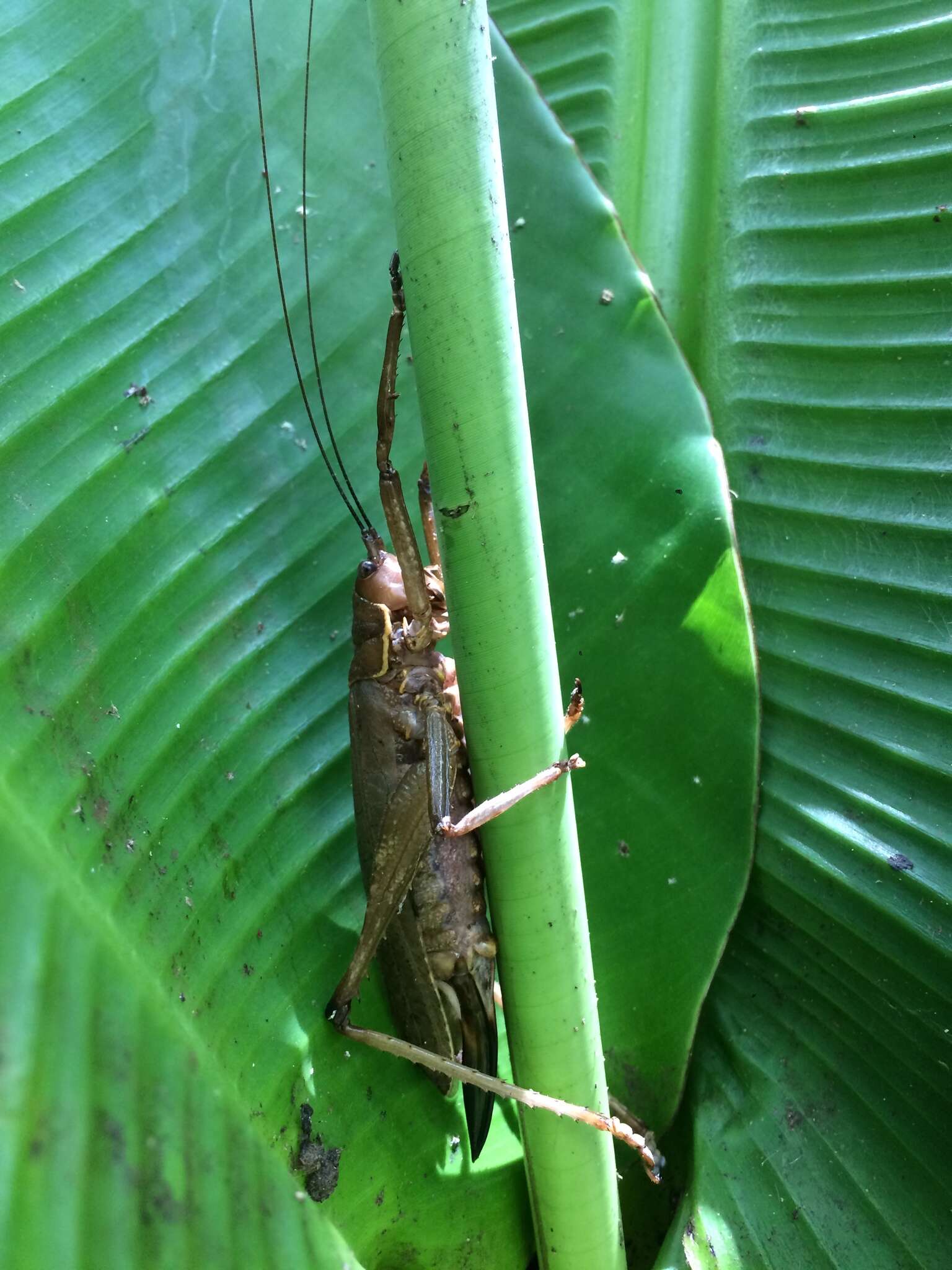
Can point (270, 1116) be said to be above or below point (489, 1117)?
above

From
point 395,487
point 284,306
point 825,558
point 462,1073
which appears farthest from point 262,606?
point 825,558

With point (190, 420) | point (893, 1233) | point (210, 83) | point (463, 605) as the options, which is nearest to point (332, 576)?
point (190, 420)

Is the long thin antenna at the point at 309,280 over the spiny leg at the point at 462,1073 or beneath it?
over

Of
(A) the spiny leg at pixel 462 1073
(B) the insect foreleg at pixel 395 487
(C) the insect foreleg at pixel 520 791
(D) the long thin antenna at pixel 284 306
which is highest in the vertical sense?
(D) the long thin antenna at pixel 284 306

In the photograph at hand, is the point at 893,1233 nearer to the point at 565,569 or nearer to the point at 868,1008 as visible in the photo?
the point at 868,1008

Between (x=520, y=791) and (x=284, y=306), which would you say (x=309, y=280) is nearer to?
(x=284, y=306)

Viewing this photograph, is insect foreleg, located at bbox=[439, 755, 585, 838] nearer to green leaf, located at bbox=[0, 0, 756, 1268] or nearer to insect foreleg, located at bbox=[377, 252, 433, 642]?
green leaf, located at bbox=[0, 0, 756, 1268]

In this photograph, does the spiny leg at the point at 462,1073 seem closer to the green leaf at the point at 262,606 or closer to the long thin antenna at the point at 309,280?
the green leaf at the point at 262,606

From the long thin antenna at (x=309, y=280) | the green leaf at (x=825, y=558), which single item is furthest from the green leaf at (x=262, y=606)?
the green leaf at (x=825, y=558)
